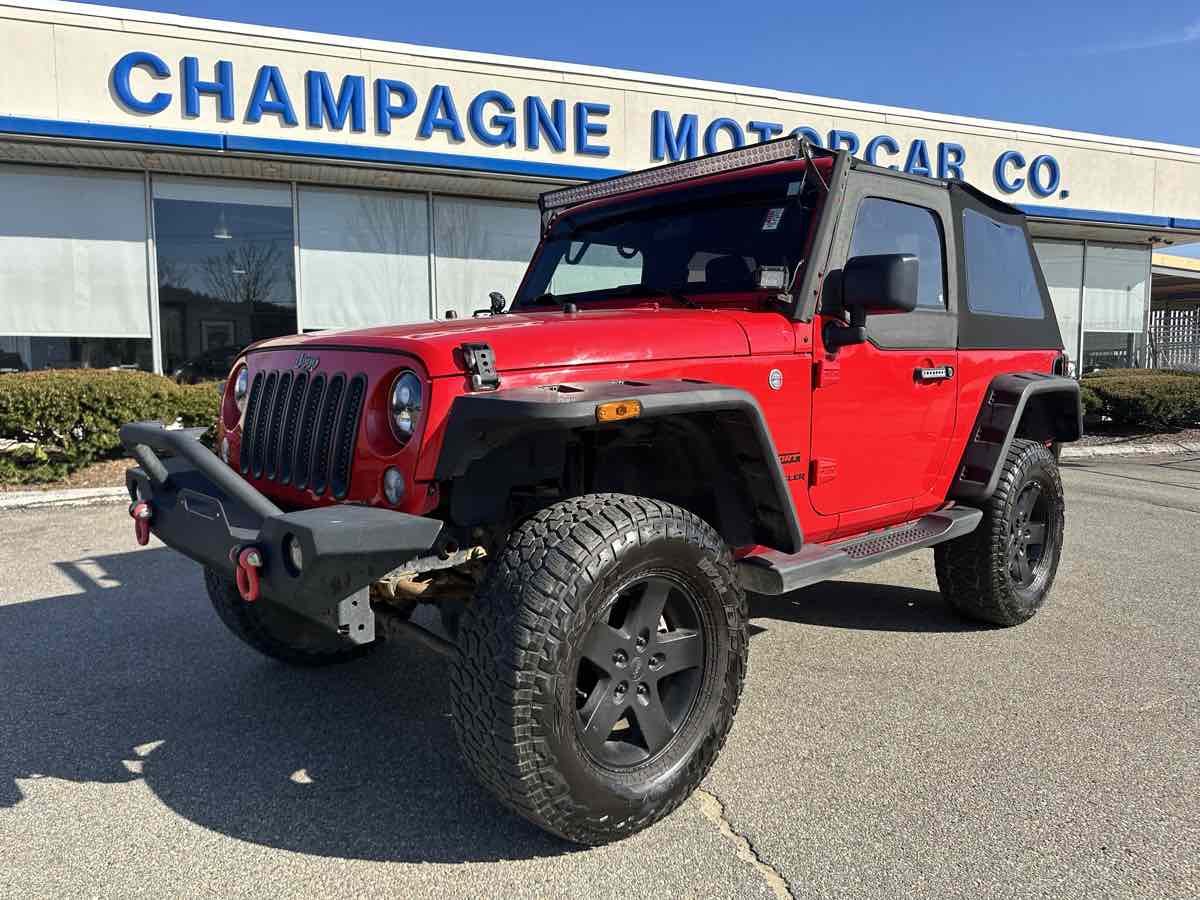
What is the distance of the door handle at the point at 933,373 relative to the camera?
377 cm

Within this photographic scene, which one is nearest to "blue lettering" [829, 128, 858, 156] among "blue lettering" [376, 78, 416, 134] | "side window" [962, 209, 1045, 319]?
"blue lettering" [376, 78, 416, 134]

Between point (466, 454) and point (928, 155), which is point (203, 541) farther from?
point (928, 155)

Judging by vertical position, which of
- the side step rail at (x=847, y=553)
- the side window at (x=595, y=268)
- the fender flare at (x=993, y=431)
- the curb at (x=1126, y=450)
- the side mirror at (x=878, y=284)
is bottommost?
the curb at (x=1126, y=450)

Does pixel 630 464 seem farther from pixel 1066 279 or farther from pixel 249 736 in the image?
pixel 1066 279

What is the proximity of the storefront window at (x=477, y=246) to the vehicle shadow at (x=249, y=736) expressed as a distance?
8186 millimetres

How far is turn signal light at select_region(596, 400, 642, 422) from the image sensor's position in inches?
91.1

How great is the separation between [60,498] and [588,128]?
7.87 m

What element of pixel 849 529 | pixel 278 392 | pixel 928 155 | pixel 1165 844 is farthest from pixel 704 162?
pixel 928 155

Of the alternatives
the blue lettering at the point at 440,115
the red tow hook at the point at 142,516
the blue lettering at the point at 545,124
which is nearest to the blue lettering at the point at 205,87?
the blue lettering at the point at 440,115

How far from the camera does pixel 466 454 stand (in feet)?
7.76

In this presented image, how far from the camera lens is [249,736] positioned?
3203mm

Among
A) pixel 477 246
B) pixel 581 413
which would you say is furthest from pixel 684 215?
pixel 477 246

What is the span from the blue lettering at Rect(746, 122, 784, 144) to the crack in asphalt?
38.4 ft

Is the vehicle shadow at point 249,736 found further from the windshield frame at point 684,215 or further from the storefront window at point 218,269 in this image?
the storefront window at point 218,269
